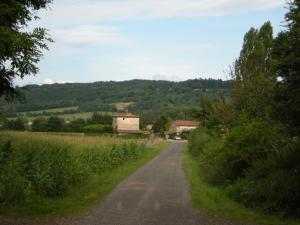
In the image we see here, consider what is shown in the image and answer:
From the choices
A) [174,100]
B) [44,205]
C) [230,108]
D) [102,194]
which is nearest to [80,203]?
[44,205]

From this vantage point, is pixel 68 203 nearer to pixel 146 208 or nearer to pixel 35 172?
pixel 35 172

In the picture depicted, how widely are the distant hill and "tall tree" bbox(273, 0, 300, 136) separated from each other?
132 meters

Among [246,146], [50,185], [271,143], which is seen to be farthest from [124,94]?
[50,185]

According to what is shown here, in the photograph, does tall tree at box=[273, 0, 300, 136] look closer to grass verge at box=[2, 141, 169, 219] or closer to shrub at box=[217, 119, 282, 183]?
shrub at box=[217, 119, 282, 183]

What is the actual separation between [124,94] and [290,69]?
166170 millimetres

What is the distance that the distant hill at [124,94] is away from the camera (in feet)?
509

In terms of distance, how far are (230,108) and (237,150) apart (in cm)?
1162

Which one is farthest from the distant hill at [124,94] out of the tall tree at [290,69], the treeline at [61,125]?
the tall tree at [290,69]

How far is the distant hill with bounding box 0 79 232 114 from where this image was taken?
15525 centimetres

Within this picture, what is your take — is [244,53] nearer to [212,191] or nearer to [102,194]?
[212,191]

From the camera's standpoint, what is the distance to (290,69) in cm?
1481

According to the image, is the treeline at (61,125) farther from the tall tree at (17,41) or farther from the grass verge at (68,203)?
the tall tree at (17,41)

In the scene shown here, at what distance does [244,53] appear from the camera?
112 feet

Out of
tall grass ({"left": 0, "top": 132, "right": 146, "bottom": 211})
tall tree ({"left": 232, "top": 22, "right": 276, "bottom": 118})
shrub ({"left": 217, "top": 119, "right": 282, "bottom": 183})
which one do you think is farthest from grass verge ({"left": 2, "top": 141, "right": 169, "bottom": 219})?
tall tree ({"left": 232, "top": 22, "right": 276, "bottom": 118})
